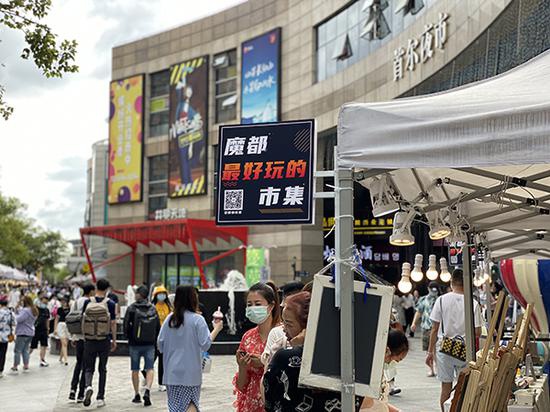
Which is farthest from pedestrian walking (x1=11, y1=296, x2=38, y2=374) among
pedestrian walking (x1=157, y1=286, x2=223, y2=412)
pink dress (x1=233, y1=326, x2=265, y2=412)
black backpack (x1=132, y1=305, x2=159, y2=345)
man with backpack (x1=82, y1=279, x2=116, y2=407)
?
pink dress (x1=233, y1=326, x2=265, y2=412)

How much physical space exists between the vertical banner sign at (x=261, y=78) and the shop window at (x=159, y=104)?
700 centimetres

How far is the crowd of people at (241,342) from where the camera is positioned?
4332 mm

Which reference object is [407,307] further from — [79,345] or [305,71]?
[79,345]

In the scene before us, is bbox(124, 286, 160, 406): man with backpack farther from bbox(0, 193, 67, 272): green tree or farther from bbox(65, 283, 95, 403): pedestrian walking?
bbox(0, 193, 67, 272): green tree

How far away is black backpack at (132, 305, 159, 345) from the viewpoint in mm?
11016

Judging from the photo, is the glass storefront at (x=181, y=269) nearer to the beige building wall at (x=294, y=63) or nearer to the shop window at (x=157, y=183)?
the beige building wall at (x=294, y=63)

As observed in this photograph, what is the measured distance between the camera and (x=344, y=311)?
14.3 ft

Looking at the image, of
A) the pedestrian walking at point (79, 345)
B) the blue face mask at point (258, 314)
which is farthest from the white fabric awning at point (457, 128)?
the pedestrian walking at point (79, 345)

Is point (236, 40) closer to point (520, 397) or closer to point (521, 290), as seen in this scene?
point (521, 290)

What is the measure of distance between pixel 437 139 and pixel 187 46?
4090 centimetres

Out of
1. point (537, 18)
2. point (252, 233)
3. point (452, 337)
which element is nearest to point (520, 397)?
point (452, 337)

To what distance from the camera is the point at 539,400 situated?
6.27 m

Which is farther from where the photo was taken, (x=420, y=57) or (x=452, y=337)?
(x=420, y=57)

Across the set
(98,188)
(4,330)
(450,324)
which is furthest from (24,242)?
(450,324)
